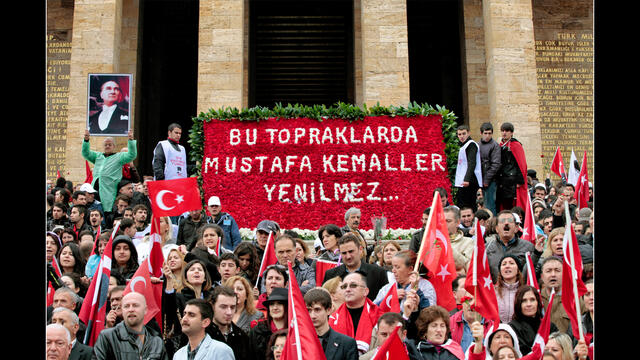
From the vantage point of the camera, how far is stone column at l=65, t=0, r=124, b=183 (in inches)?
868

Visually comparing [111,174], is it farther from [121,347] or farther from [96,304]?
[121,347]

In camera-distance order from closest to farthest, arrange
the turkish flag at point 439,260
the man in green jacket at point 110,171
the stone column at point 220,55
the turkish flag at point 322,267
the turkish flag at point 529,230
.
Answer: the turkish flag at point 439,260 < the turkish flag at point 322,267 < the turkish flag at point 529,230 < the man in green jacket at point 110,171 < the stone column at point 220,55

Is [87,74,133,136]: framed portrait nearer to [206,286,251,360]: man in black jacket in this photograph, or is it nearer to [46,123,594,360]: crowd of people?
[46,123,594,360]: crowd of people

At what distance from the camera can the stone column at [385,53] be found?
70.7 ft

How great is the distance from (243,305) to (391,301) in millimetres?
1493

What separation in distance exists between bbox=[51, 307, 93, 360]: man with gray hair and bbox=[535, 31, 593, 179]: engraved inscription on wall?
2008 cm

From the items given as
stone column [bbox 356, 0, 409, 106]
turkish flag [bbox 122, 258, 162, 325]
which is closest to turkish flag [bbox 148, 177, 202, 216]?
turkish flag [bbox 122, 258, 162, 325]

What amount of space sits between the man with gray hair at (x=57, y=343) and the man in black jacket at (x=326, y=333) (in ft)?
6.72

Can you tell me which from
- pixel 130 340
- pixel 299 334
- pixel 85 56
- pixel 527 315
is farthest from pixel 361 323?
pixel 85 56

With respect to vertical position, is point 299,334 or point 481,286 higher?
point 481,286

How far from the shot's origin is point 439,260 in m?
8.87

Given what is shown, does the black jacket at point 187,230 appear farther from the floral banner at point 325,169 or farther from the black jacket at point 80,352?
the black jacket at point 80,352

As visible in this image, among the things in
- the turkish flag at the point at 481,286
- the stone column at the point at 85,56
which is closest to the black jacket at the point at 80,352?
the turkish flag at the point at 481,286
